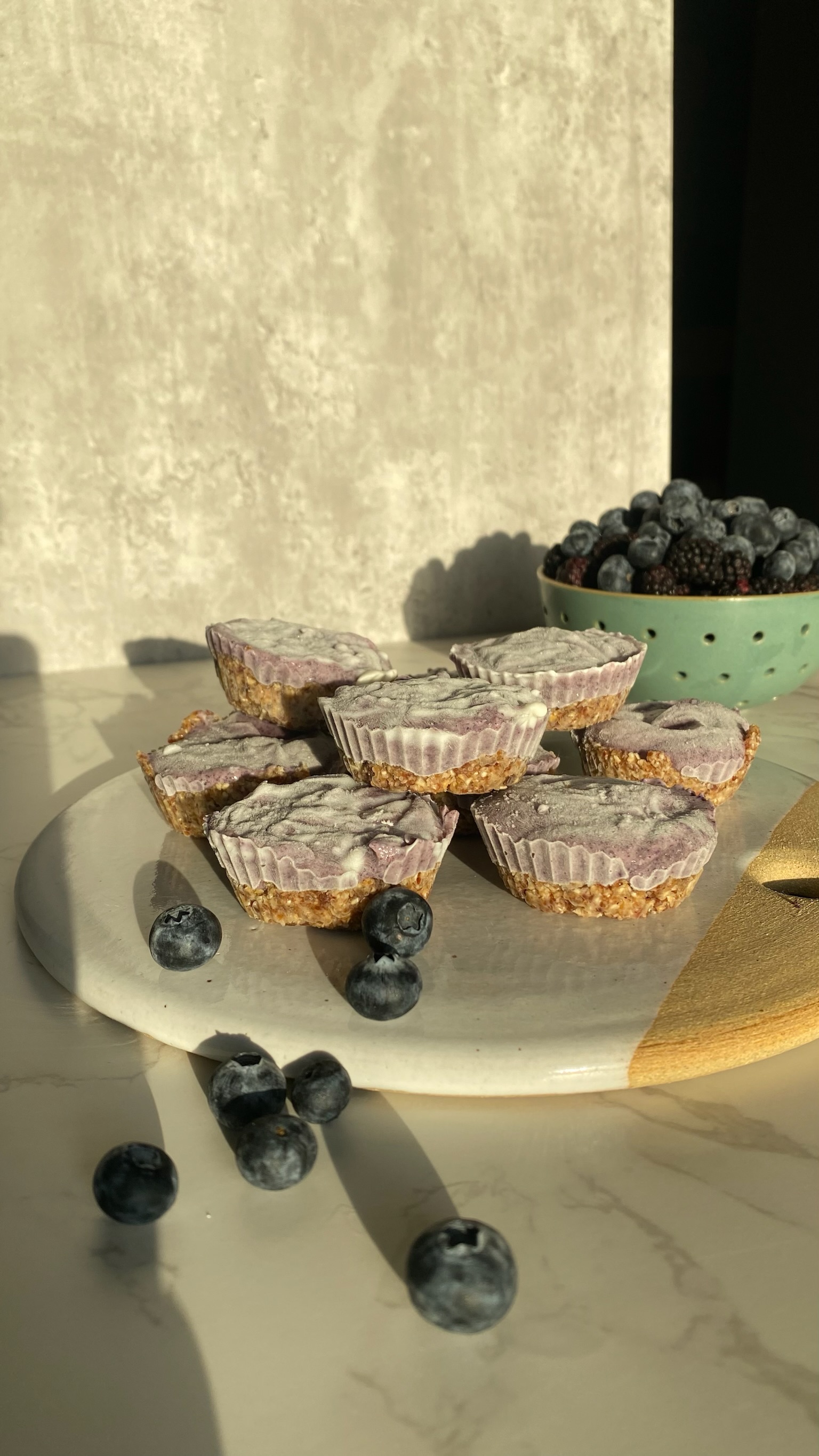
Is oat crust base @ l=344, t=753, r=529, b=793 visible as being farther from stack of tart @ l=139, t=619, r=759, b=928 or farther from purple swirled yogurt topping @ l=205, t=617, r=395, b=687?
purple swirled yogurt topping @ l=205, t=617, r=395, b=687

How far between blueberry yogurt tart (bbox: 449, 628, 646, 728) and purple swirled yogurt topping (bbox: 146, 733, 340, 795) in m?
0.26

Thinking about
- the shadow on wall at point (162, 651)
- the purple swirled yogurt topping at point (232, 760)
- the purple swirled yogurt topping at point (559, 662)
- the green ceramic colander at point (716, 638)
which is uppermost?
the purple swirled yogurt topping at point (559, 662)

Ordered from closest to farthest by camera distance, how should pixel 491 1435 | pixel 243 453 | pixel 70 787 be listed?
pixel 491 1435 → pixel 70 787 → pixel 243 453

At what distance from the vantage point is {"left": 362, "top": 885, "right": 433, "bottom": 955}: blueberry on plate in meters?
1.09

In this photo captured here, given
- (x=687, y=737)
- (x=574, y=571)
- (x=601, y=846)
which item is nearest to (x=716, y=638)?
(x=574, y=571)

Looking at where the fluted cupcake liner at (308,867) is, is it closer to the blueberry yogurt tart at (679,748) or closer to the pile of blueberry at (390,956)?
the pile of blueberry at (390,956)

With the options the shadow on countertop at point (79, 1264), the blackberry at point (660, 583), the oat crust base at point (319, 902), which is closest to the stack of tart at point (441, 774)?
the oat crust base at point (319, 902)

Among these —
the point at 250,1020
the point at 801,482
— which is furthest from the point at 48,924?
the point at 801,482

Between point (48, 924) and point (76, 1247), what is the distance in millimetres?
489

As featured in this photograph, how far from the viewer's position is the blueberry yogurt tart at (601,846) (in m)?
1.17

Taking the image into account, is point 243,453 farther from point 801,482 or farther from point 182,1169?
point 801,482

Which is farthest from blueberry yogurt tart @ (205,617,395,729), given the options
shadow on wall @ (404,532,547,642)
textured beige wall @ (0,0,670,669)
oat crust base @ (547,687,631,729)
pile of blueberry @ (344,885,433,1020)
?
shadow on wall @ (404,532,547,642)

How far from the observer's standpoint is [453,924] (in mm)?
1220

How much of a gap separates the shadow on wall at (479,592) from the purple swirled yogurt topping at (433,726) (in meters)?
1.61
